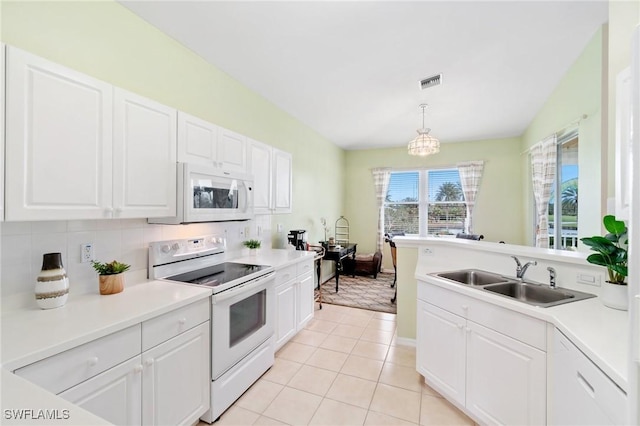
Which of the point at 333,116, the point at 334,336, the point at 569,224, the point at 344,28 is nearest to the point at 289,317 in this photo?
the point at 334,336

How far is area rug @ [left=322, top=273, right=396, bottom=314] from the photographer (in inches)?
158

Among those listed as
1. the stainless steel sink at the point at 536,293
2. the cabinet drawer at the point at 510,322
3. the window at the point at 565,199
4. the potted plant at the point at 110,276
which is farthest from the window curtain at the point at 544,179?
the potted plant at the point at 110,276

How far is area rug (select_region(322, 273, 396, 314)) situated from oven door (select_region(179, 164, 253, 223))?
235 centimetres

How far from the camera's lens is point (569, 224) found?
3396 millimetres

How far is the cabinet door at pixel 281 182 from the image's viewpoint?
3178mm

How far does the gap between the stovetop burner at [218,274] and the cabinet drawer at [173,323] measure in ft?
0.66

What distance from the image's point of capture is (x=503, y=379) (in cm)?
158

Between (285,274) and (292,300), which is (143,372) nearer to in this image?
(285,274)

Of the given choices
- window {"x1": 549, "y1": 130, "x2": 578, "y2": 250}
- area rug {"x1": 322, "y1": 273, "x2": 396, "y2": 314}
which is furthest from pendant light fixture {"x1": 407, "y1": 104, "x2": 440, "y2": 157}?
area rug {"x1": 322, "y1": 273, "x2": 396, "y2": 314}

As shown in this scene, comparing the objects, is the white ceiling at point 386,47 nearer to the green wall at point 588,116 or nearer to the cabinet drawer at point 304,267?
the green wall at point 588,116

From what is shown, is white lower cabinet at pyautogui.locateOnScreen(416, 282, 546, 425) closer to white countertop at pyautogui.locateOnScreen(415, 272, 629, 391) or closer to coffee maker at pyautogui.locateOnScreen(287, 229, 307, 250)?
white countertop at pyautogui.locateOnScreen(415, 272, 629, 391)

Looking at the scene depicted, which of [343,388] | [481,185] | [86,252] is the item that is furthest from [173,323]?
[481,185]

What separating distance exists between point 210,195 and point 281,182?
1.25 metres

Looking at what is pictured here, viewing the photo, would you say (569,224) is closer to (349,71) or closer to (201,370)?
(349,71)
